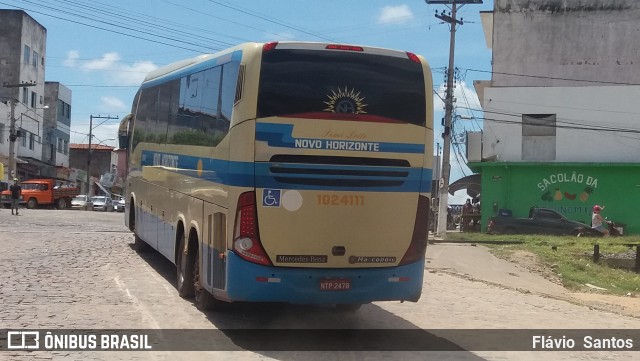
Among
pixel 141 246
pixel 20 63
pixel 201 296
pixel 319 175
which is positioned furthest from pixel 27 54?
pixel 319 175

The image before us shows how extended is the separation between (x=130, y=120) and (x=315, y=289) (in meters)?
9.77

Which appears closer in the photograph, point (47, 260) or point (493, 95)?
point (47, 260)

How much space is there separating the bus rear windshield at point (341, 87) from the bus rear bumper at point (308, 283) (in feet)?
5.88

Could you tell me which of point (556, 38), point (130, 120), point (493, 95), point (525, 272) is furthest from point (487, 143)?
point (130, 120)

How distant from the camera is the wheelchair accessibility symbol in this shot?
8.38 meters

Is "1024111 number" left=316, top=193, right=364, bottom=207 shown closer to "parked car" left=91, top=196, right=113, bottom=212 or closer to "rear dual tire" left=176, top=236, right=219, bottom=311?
"rear dual tire" left=176, top=236, right=219, bottom=311

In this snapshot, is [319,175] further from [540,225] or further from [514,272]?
[540,225]

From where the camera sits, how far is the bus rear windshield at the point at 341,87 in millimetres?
8484

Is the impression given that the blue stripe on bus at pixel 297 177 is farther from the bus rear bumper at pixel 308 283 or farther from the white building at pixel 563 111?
the white building at pixel 563 111

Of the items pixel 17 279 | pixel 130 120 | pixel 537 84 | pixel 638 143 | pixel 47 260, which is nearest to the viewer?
pixel 17 279

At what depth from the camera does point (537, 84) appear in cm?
4491

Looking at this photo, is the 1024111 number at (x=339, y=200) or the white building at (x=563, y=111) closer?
the 1024111 number at (x=339, y=200)

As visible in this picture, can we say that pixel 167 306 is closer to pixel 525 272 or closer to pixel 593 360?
pixel 593 360

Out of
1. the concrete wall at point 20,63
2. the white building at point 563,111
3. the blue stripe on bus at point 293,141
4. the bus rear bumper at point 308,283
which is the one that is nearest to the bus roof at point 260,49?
the blue stripe on bus at point 293,141
